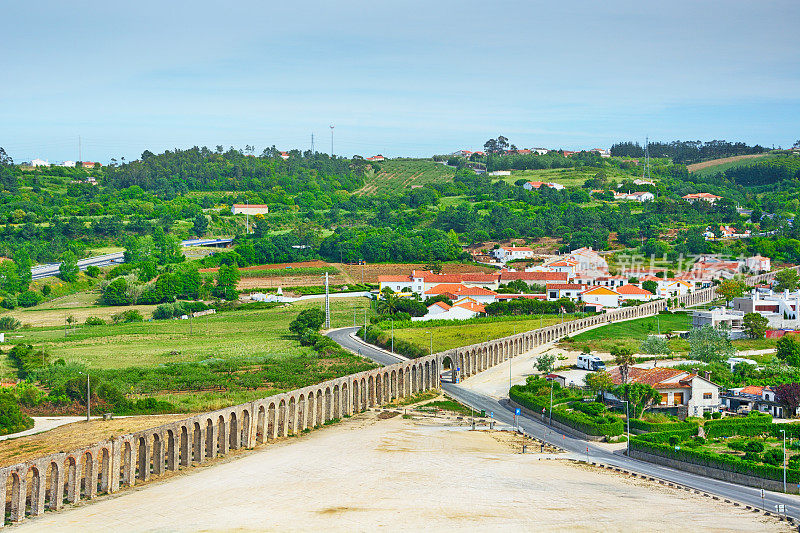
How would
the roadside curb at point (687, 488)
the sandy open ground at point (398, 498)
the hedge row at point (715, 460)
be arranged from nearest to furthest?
the sandy open ground at point (398, 498) → the roadside curb at point (687, 488) → the hedge row at point (715, 460)

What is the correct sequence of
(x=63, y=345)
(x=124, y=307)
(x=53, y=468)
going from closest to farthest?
(x=53, y=468) → (x=63, y=345) → (x=124, y=307)

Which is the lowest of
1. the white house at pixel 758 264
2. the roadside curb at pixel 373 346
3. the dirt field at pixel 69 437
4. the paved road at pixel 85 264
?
the roadside curb at pixel 373 346

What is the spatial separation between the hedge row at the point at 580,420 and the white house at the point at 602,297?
60.6 meters

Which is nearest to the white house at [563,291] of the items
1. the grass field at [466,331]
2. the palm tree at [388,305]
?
the grass field at [466,331]

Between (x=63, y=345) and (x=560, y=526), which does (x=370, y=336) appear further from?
(x=560, y=526)

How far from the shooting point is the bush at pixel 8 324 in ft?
394

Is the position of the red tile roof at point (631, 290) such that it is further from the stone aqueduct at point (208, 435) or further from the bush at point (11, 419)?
the bush at point (11, 419)

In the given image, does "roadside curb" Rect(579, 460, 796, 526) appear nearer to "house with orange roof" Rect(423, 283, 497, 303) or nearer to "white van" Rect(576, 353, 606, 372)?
"white van" Rect(576, 353, 606, 372)

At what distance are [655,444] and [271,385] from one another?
3419 centimetres

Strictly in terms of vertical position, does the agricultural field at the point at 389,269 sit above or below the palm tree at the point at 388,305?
above

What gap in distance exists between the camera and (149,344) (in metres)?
105

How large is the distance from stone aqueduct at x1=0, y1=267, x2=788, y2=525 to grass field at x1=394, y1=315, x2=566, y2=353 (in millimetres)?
4771

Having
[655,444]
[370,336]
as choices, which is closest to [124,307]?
[370,336]

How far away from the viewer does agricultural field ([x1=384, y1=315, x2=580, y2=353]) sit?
327 feet
